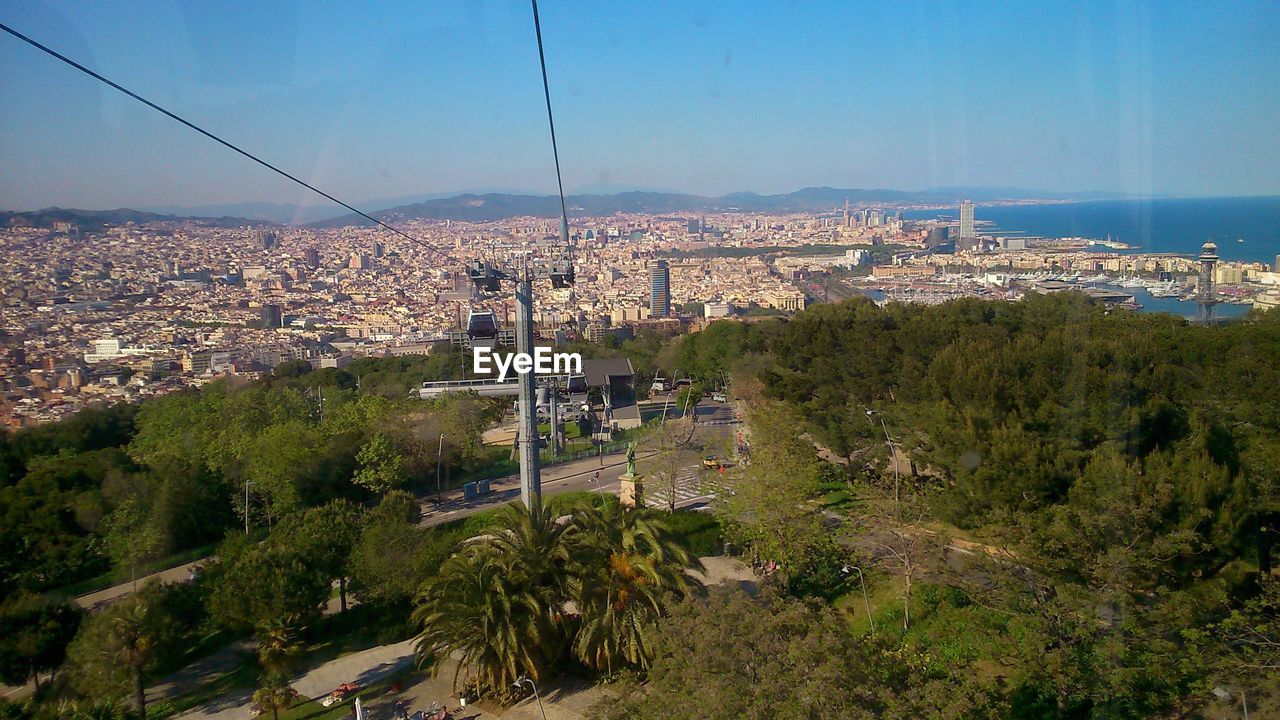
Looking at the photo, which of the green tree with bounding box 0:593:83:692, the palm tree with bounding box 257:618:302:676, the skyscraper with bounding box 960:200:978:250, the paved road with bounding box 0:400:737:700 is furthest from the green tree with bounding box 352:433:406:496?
the skyscraper with bounding box 960:200:978:250

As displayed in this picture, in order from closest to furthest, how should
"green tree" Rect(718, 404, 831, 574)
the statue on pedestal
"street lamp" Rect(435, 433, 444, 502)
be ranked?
"green tree" Rect(718, 404, 831, 574), the statue on pedestal, "street lamp" Rect(435, 433, 444, 502)

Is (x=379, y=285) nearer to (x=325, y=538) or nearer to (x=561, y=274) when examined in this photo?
(x=561, y=274)

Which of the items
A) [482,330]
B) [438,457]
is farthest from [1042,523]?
[438,457]

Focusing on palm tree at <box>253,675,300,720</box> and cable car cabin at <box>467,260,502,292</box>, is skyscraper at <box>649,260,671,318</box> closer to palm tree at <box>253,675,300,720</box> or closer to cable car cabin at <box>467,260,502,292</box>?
cable car cabin at <box>467,260,502,292</box>

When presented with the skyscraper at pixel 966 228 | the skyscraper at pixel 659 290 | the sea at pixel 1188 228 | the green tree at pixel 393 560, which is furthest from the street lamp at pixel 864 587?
the skyscraper at pixel 659 290

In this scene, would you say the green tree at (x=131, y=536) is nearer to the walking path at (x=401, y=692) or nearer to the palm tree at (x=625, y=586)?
the walking path at (x=401, y=692)

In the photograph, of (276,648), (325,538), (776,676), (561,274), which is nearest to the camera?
(776,676)
